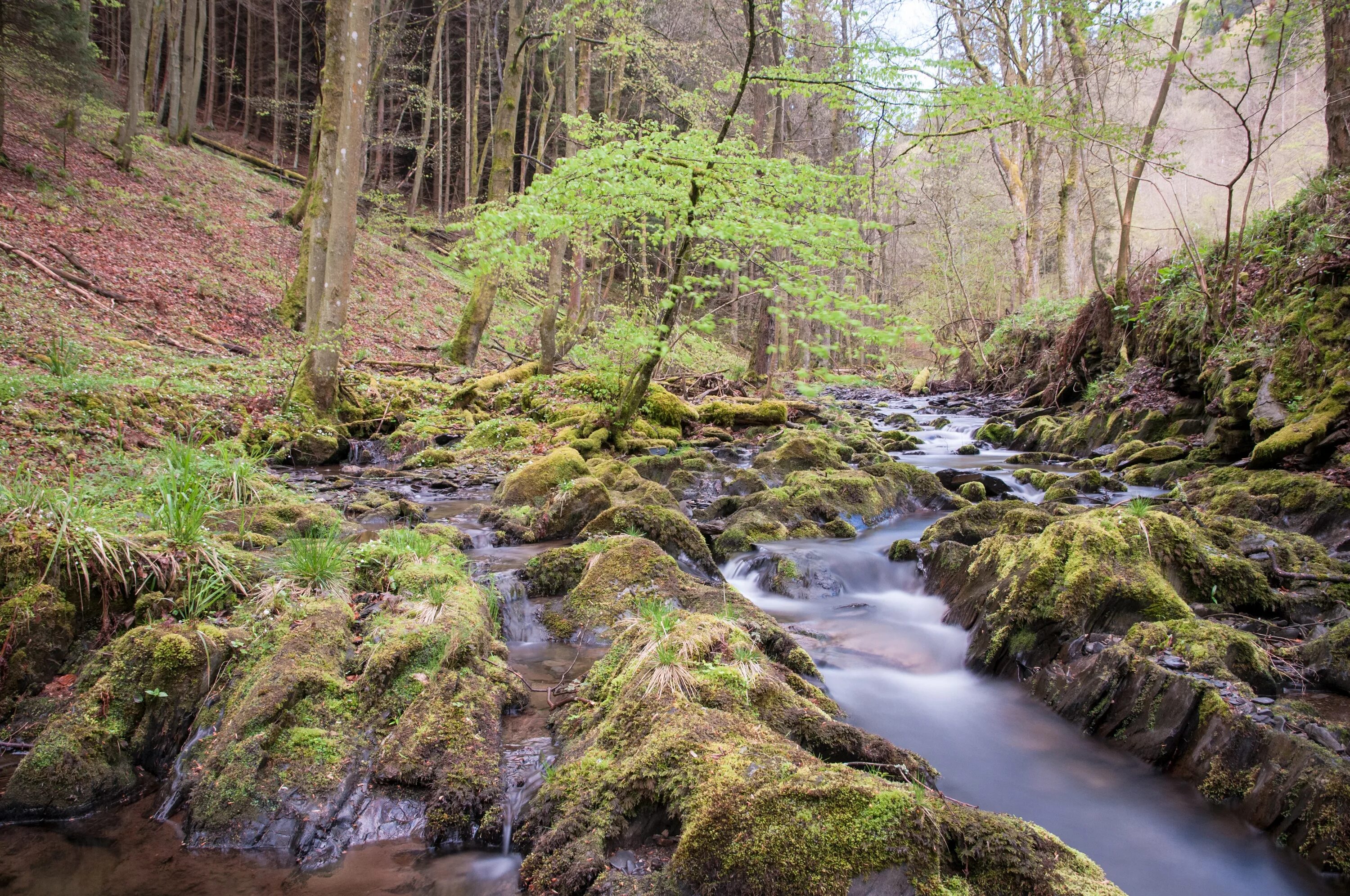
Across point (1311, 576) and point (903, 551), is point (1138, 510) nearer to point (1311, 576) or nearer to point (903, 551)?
point (1311, 576)

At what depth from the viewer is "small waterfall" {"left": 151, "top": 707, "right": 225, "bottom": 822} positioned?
3.21 metres

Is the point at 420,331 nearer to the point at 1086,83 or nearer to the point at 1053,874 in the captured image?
the point at 1086,83

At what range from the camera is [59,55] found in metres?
16.0

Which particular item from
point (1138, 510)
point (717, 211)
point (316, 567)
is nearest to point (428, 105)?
point (717, 211)

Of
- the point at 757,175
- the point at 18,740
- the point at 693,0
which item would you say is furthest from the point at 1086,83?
the point at 18,740

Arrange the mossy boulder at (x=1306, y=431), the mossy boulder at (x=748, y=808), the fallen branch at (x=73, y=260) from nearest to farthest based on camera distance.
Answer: the mossy boulder at (x=748, y=808)
the mossy boulder at (x=1306, y=431)
the fallen branch at (x=73, y=260)

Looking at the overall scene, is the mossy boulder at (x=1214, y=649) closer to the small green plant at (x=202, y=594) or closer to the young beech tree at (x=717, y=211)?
the young beech tree at (x=717, y=211)

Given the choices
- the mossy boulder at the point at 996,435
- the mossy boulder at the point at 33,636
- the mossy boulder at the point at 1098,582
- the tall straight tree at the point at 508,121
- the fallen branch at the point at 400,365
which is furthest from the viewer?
the fallen branch at the point at 400,365

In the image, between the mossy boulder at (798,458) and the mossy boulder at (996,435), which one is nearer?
the mossy boulder at (798,458)

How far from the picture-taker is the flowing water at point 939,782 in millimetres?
2910

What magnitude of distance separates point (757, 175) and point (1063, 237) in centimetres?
1709

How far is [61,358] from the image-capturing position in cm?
945

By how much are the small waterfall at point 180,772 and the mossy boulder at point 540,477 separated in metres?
5.26

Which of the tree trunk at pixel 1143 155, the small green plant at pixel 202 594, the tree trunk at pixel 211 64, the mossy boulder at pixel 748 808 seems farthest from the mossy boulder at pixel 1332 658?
the tree trunk at pixel 211 64
